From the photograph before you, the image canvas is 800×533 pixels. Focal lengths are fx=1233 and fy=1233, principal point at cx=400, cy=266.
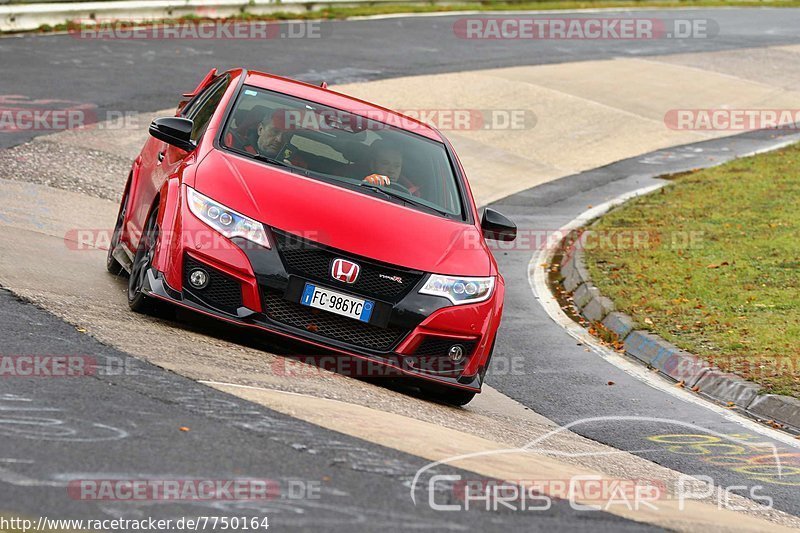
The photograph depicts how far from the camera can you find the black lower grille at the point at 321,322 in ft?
23.7

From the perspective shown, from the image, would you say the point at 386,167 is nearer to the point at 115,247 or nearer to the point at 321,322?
the point at 321,322

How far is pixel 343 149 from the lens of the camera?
849 cm

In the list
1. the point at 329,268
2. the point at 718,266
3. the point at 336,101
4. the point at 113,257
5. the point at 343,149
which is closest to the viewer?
the point at 329,268

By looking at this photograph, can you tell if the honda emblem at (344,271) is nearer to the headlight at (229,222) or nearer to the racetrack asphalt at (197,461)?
the headlight at (229,222)

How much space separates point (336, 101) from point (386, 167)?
2.88 ft

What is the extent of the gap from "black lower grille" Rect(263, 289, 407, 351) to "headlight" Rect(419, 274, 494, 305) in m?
0.34

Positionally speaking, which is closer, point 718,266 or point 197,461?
point 197,461

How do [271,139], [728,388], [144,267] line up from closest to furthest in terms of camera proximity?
[144,267] < [271,139] < [728,388]

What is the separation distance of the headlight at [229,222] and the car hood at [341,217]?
0.05m

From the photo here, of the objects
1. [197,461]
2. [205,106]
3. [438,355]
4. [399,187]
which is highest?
[205,106]

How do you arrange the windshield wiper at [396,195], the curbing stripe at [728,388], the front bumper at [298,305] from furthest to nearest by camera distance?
the curbing stripe at [728,388] < the windshield wiper at [396,195] < the front bumper at [298,305]

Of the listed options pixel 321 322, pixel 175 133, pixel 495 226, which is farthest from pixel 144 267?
pixel 495 226

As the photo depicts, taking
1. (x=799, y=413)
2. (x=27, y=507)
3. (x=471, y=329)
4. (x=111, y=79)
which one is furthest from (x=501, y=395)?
(x=111, y=79)

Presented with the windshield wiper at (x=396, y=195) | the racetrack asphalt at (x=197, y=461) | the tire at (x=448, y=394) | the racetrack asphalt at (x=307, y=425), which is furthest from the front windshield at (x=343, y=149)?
the racetrack asphalt at (x=197, y=461)
